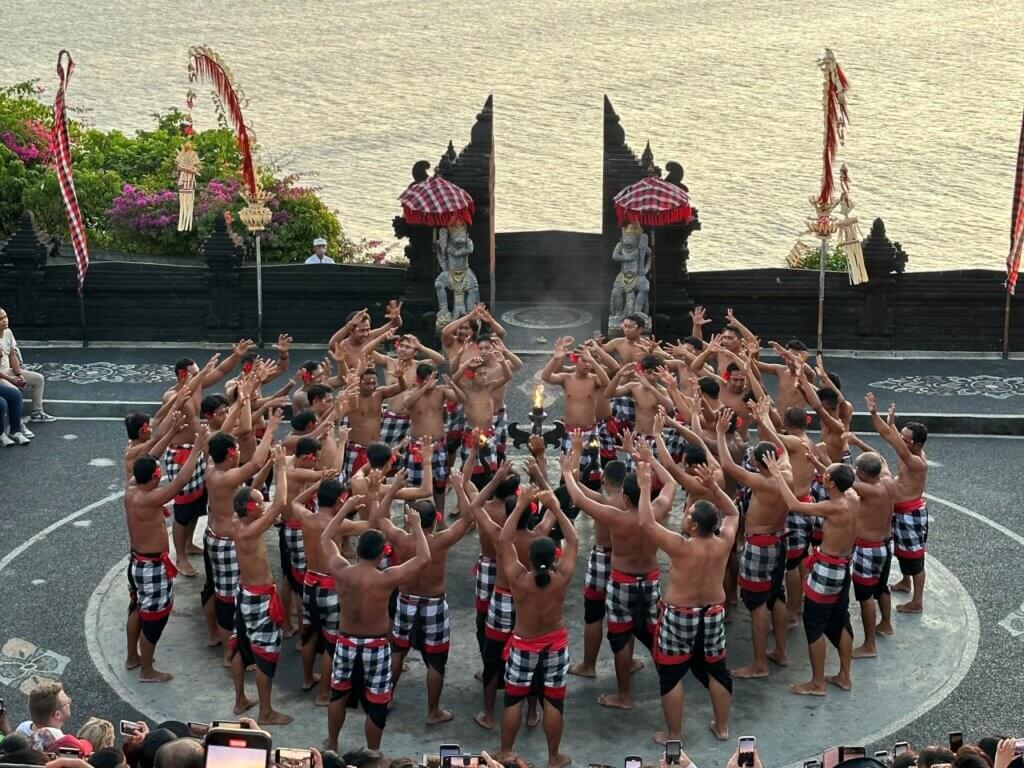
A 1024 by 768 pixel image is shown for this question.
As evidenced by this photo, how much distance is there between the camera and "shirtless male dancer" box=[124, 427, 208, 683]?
13.2 meters

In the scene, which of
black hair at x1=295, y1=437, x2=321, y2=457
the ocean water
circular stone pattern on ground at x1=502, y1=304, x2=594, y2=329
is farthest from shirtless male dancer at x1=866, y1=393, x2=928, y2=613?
the ocean water

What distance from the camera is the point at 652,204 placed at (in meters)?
21.6

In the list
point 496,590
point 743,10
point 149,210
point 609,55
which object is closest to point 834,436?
point 496,590

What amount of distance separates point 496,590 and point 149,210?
17.9m

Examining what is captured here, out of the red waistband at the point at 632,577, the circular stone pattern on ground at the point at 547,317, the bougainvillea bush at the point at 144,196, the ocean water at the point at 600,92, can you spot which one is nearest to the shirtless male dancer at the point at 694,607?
the red waistband at the point at 632,577

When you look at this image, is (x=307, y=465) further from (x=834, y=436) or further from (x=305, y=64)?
(x=305, y=64)

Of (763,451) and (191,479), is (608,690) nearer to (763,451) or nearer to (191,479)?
(763,451)

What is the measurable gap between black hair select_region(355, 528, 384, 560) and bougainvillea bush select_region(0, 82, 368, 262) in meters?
16.2

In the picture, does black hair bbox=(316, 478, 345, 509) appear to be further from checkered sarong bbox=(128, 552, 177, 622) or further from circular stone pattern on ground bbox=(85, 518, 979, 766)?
circular stone pattern on ground bbox=(85, 518, 979, 766)

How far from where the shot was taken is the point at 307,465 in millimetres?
13742

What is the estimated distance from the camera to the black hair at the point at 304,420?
47.8ft

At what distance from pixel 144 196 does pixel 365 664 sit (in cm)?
1856

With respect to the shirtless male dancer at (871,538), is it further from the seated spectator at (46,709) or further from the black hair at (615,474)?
the seated spectator at (46,709)

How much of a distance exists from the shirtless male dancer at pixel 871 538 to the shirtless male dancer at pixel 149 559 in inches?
238
